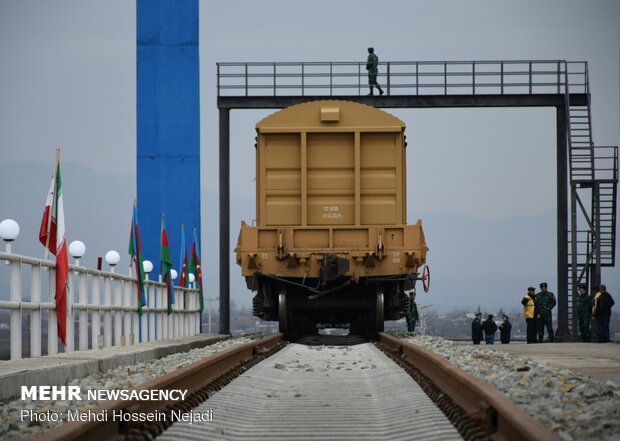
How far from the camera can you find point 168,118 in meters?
36.4

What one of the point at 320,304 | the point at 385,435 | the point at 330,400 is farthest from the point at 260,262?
the point at 385,435

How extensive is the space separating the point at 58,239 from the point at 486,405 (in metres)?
9.97

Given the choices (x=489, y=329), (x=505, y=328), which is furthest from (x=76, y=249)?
(x=505, y=328)

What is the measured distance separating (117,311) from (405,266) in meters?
5.16

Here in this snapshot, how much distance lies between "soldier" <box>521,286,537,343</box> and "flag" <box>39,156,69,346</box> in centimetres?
1418

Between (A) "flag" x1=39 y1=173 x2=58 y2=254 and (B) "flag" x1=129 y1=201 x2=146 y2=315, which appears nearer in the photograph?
(A) "flag" x1=39 y1=173 x2=58 y2=254

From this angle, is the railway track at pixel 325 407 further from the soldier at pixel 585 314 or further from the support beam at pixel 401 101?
the support beam at pixel 401 101

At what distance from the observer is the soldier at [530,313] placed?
2733cm

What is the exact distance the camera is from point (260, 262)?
20656 mm

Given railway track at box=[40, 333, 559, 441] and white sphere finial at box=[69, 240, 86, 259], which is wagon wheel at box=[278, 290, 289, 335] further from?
railway track at box=[40, 333, 559, 441]

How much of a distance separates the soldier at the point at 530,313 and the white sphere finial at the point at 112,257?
11184 mm

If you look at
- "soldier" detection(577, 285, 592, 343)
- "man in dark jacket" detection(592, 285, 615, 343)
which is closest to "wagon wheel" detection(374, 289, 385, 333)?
"man in dark jacket" detection(592, 285, 615, 343)

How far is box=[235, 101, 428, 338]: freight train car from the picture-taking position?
67.4 feet

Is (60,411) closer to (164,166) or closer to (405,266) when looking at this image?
(405,266)
